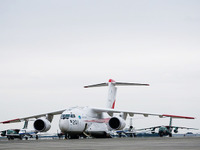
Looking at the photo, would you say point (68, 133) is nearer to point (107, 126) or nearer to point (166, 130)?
point (107, 126)

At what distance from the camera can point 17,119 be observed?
3180 centimetres

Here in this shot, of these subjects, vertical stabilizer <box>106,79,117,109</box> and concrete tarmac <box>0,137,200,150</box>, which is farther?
vertical stabilizer <box>106,79,117,109</box>

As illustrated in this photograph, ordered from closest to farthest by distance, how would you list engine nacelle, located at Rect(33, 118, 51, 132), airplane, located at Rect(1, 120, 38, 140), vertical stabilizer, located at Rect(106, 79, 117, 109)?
1. engine nacelle, located at Rect(33, 118, 51, 132)
2. vertical stabilizer, located at Rect(106, 79, 117, 109)
3. airplane, located at Rect(1, 120, 38, 140)

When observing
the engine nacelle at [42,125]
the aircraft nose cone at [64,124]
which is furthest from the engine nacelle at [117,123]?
the engine nacelle at [42,125]

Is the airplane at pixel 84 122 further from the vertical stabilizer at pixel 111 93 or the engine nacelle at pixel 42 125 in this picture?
the vertical stabilizer at pixel 111 93

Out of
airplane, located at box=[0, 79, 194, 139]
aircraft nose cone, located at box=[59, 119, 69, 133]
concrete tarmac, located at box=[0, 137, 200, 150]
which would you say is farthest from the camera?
airplane, located at box=[0, 79, 194, 139]

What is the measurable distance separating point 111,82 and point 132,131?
1280cm

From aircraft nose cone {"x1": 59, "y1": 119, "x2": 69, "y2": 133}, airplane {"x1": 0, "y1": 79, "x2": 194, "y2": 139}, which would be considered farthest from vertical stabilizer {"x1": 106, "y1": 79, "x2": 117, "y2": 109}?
aircraft nose cone {"x1": 59, "y1": 119, "x2": 69, "y2": 133}

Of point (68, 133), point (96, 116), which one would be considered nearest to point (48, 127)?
point (68, 133)

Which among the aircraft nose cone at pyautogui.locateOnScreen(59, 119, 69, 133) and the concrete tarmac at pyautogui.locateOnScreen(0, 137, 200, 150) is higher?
the aircraft nose cone at pyautogui.locateOnScreen(59, 119, 69, 133)

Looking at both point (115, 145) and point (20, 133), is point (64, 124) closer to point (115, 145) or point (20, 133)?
point (115, 145)

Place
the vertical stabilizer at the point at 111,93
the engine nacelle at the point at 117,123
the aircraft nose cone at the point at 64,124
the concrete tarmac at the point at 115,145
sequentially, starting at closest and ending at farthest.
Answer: the concrete tarmac at the point at 115,145 < the aircraft nose cone at the point at 64,124 < the engine nacelle at the point at 117,123 < the vertical stabilizer at the point at 111,93

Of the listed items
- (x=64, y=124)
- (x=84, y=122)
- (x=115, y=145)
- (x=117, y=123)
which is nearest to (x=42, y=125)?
(x=64, y=124)

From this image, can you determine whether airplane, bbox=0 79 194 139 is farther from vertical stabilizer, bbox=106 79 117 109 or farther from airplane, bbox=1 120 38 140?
airplane, bbox=1 120 38 140
